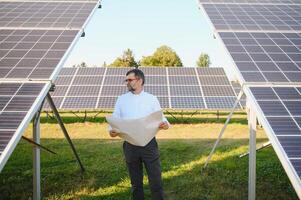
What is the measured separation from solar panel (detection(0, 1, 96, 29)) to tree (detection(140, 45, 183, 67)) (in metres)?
42.6

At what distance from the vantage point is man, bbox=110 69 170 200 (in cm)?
530

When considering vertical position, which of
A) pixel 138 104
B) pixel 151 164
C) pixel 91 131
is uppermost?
pixel 138 104

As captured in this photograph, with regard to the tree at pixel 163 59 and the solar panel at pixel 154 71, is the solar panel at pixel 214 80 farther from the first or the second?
the tree at pixel 163 59

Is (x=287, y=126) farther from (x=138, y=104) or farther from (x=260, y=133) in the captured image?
(x=260, y=133)

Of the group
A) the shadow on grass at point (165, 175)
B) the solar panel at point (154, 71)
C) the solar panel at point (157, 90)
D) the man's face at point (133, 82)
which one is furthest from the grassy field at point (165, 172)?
the solar panel at point (154, 71)

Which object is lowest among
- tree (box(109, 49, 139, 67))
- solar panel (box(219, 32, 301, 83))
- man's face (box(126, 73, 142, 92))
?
tree (box(109, 49, 139, 67))

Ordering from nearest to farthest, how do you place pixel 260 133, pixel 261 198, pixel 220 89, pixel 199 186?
1. pixel 261 198
2. pixel 199 186
3. pixel 260 133
4. pixel 220 89

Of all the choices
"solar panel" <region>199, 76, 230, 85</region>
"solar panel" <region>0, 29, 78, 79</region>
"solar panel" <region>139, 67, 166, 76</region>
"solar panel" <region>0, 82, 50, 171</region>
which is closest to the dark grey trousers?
"solar panel" <region>0, 82, 50, 171</region>

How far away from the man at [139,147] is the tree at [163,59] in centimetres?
4845

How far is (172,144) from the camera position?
1267 cm

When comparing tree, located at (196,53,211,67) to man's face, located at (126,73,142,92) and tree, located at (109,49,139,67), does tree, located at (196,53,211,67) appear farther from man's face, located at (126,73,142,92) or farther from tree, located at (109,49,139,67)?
man's face, located at (126,73,142,92)

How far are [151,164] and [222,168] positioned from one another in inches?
172

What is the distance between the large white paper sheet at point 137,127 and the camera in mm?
4887

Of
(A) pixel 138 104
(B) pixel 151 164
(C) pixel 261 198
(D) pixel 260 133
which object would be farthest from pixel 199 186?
(D) pixel 260 133
